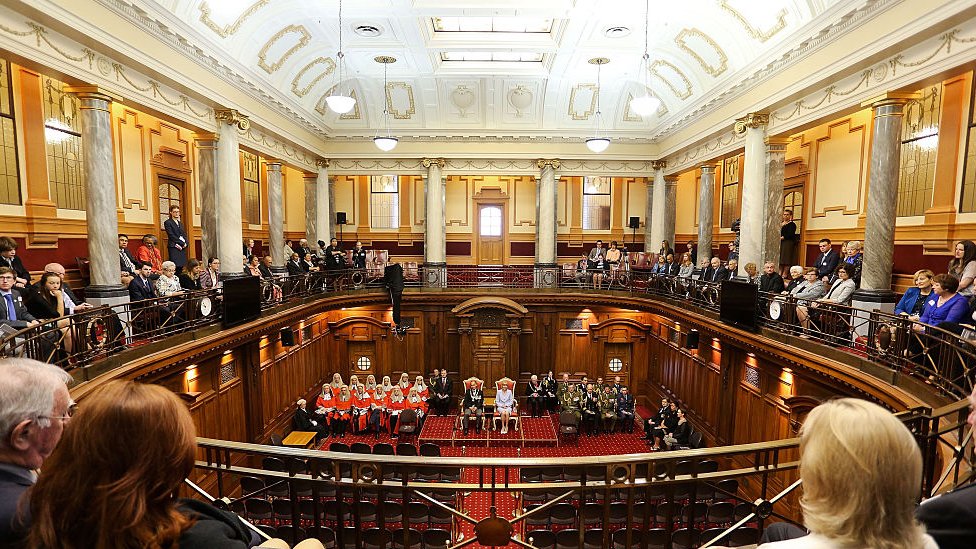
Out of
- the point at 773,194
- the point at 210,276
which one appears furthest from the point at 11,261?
the point at 773,194

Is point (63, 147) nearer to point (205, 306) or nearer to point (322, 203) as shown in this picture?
point (205, 306)

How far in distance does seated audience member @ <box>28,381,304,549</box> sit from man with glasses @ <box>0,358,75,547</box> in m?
0.37

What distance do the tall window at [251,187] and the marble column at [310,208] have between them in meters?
1.65

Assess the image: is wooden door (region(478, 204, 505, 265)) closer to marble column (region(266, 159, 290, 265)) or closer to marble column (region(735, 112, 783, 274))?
marble column (region(266, 159, 290, 265))

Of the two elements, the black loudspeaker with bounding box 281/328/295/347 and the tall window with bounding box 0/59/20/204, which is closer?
the tall window with bounding box 0/59/20/204

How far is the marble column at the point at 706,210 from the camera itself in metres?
13.9

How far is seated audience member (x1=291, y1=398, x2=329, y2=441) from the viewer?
11.5m

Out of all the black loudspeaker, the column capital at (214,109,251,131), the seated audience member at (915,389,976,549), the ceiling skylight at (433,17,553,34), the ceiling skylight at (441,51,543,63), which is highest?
the ceiling skylight at (433,17,553,34)

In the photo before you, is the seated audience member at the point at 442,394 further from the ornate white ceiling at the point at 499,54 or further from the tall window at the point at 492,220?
the ornate white ceiling at the point at 499,54

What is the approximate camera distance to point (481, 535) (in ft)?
8.63

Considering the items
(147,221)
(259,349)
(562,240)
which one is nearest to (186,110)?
(147,221)

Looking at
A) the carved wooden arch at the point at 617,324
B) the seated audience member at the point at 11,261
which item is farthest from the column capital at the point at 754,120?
the seated audience member at the point at 11,261

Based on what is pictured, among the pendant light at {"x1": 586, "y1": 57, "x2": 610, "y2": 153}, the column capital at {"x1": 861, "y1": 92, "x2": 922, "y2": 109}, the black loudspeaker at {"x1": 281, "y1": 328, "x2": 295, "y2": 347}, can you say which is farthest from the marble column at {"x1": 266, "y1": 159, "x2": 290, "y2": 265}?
the column capital at {"x1": 861, "y1": 92, "x2": 922, "y2": 109}

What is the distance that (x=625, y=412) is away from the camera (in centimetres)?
1277
